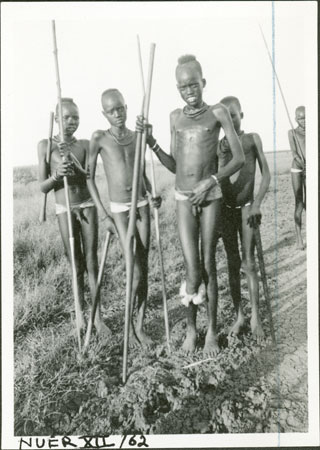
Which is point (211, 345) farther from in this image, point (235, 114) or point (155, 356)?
point (235, 114)

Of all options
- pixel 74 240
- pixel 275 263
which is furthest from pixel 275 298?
pixel 74 240

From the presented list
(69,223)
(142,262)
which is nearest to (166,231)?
(142,262)

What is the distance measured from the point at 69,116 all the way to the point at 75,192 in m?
0.36

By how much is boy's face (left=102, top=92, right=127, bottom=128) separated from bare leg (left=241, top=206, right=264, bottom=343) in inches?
28.1

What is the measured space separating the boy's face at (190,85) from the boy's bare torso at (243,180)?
0.92ft

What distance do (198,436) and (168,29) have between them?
1912 mm

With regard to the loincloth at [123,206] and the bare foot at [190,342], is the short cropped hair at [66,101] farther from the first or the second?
the bare foot at [190,342]

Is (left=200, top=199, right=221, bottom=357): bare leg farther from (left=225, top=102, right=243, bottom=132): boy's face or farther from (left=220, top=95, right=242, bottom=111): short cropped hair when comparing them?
(left=220, top=95, right=242, bottom=111): short cropped hair

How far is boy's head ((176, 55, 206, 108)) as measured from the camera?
7.09ft

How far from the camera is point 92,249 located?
241 cm

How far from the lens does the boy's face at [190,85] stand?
2162 mm

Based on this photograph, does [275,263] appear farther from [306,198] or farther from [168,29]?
[168,29]

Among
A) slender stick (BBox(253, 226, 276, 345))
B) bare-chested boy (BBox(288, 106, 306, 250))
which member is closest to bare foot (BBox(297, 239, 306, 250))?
bare-chested boy (BBox(288, 106, 306, 250))

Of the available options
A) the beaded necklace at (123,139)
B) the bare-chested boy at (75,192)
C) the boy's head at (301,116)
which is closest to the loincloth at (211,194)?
the beaded necklace at (123,139)
